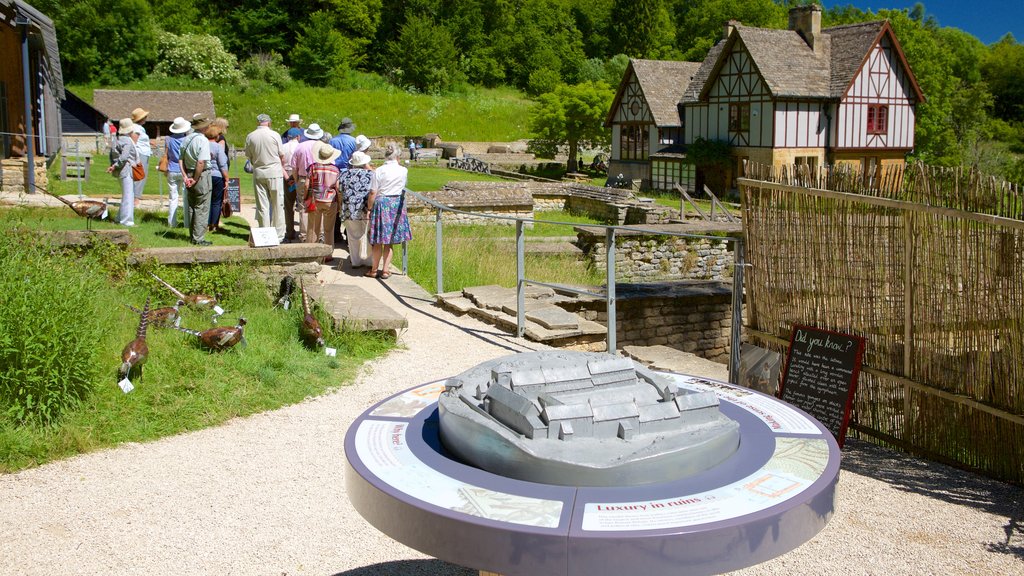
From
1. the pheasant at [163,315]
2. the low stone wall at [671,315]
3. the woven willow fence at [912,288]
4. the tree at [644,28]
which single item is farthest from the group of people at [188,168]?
the tree at [644,28]

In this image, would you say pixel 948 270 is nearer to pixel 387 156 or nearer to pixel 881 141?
pixel 387 156

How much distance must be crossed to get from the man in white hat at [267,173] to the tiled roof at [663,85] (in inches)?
1213

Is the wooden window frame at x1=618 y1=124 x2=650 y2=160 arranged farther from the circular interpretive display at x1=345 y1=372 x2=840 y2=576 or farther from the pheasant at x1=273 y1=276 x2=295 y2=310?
the circular interpretive display at x1=345 y1=372 x2=840 y2=576

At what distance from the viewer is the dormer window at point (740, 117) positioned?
3703cm

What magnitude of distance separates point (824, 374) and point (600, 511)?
Result: 474 cm

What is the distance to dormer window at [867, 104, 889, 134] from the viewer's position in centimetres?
3722

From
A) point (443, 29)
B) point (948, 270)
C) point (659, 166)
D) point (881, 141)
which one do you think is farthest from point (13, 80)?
point (443, 29)

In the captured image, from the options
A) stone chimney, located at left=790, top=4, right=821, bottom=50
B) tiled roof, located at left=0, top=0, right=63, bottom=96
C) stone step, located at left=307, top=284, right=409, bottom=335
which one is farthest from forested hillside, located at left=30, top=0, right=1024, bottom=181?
stone step, located at left=307, top=284, right=409, bottom=335

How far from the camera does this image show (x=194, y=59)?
5653 centimetres

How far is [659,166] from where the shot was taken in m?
41.8

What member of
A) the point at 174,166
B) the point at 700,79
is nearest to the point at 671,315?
the point at 174,166

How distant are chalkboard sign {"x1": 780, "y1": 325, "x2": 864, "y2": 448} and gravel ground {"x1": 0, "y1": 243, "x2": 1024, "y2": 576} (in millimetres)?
334

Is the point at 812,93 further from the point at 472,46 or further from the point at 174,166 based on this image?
the point at 472,46

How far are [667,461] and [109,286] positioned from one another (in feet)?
26.2
